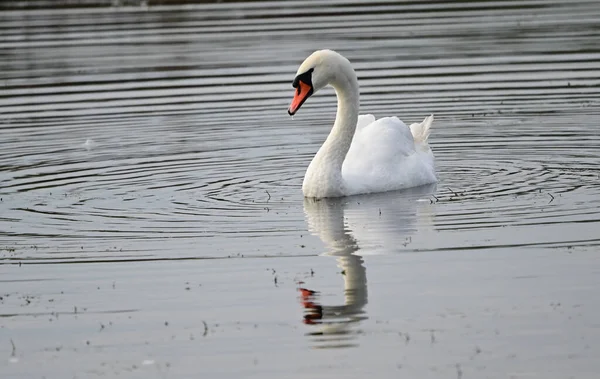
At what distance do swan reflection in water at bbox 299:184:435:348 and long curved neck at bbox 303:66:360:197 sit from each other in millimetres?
134

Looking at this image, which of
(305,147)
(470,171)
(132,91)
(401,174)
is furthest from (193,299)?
(132,91)

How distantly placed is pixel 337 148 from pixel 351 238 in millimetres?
2521

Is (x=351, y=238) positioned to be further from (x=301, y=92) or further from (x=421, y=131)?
(x=421, y=131)

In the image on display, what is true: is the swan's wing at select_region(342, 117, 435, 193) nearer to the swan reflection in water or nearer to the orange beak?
the swan reflection in water

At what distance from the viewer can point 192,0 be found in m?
38.7

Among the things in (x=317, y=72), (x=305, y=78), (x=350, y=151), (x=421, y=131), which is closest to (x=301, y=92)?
(x=305, y=78)

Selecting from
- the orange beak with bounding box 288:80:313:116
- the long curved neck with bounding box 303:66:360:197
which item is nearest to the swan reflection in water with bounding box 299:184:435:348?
the long curved neck with bounding box 303:66:360:197

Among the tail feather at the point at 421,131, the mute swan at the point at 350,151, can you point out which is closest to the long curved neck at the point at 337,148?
the mute swan at the point at 350,151

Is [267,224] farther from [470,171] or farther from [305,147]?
[305,147]

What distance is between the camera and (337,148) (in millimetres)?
14133

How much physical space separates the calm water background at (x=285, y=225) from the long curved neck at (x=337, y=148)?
211 mm

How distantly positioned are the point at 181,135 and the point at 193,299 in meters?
8.82

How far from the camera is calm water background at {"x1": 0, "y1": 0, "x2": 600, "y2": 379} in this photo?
8.77m

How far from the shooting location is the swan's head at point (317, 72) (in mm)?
13828
